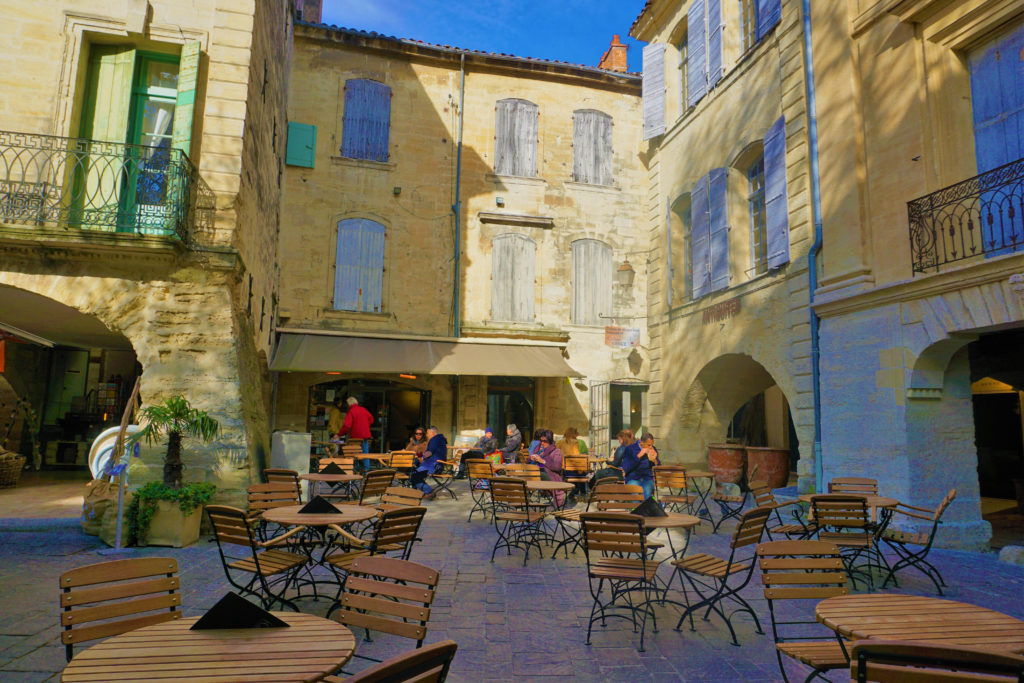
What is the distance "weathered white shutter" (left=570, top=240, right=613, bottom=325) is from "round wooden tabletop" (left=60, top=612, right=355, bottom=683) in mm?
11789

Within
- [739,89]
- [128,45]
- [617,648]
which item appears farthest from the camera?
[739,89]

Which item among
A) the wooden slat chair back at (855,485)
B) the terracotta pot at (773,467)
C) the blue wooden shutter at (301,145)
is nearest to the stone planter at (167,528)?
the wooden slat chair back at (855,485)

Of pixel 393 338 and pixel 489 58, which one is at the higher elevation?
pixel 489 58

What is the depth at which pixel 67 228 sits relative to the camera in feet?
21.0

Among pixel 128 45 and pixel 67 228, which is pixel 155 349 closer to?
pixel 67 228

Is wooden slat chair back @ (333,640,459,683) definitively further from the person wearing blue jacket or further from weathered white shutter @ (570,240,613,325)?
weathered white shutter @ (570,240,613,325)

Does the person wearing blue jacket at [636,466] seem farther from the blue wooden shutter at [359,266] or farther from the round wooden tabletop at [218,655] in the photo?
the blue wooden shutter at [359,266]

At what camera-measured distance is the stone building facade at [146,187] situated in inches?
260

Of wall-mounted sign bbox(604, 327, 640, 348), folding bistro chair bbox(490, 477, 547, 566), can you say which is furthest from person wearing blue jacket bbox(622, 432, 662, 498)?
wall-mounted sign bbox(604, 327, 640, 348)

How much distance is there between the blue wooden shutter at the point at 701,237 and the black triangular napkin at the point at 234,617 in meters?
9.71

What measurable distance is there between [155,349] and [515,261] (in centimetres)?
821

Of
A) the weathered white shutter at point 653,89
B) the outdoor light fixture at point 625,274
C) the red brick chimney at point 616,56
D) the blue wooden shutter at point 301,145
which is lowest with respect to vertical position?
the outdoor light fixture at point 625,274

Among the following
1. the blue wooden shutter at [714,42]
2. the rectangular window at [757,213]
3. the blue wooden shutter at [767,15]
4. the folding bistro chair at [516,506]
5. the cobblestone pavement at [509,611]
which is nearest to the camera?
the cobblestone pavement at [509,611]

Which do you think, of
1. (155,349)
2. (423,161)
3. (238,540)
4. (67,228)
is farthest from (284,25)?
(238,540)
